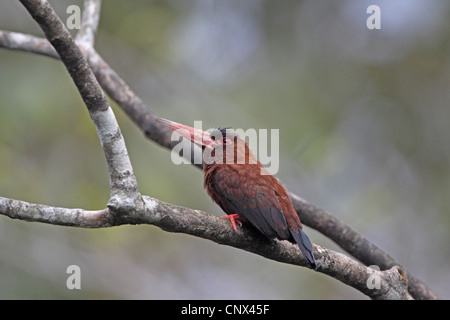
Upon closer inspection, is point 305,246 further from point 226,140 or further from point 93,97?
point 93,97

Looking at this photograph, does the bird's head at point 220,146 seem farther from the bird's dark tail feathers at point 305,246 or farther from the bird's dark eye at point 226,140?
the bird's dark tail feathers at point 305,246

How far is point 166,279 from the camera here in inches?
356

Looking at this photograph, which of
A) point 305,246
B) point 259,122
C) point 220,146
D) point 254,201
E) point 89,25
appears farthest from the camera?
point 259,122

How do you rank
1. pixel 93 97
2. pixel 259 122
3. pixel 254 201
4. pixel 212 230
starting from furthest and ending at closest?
pixel 259 122 → pixel 254 201 → pixel 212 230 → pixel 93 97

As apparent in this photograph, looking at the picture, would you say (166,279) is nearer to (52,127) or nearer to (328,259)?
(52,127)

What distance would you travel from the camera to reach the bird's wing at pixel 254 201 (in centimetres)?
331

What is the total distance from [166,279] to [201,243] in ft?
3.17

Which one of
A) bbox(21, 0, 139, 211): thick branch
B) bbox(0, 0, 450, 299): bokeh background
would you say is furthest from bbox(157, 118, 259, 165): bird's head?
bbox(0, 0, 450, 299): bokeh background

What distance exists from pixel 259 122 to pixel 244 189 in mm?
4838

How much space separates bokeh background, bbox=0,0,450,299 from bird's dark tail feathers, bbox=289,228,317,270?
13.9 feet

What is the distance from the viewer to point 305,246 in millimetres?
3201

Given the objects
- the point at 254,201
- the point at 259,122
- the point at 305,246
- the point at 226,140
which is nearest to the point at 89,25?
the point at 226,140

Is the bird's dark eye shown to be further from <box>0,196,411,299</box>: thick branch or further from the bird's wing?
<box>0,196,411,299</box>: thick branch
